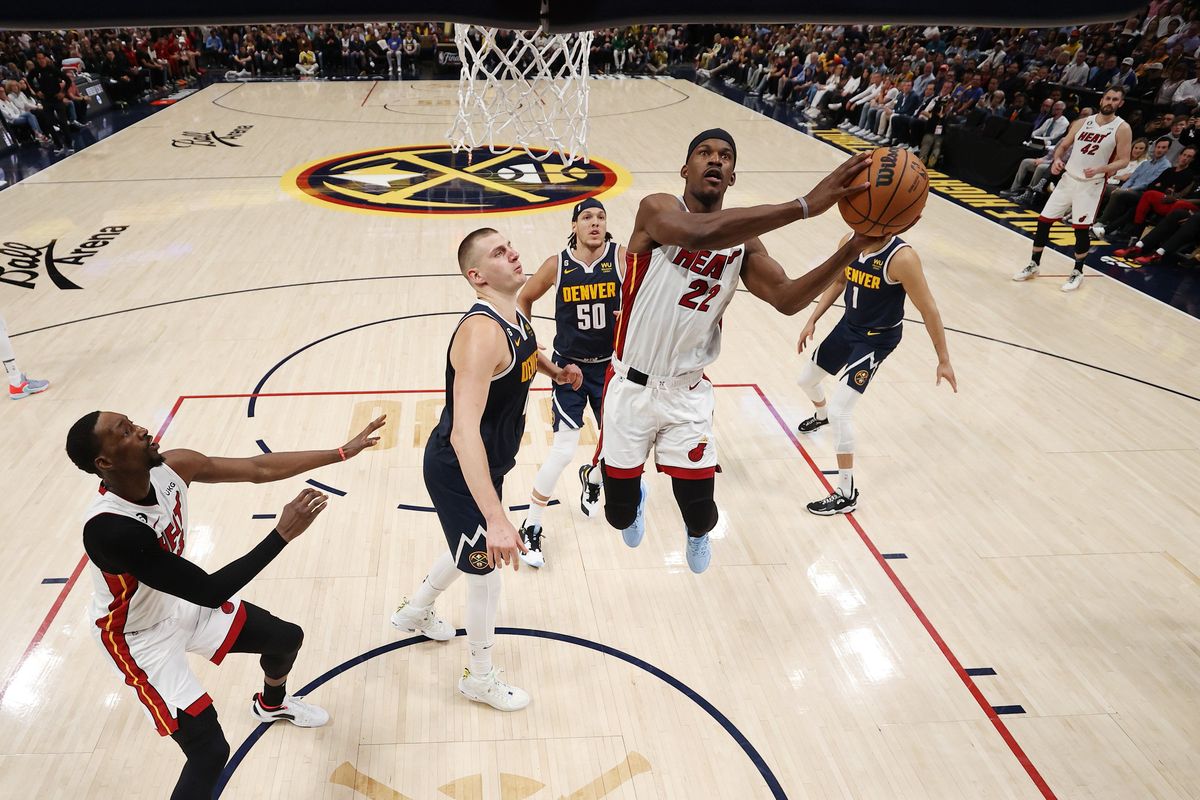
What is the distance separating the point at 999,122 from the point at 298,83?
16971 mm

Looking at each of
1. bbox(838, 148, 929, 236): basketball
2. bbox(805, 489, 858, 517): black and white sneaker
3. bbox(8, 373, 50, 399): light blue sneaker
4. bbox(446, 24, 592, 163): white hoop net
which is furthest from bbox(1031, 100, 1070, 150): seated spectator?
bbox(8, 373, 50, 399): light blue sneaker

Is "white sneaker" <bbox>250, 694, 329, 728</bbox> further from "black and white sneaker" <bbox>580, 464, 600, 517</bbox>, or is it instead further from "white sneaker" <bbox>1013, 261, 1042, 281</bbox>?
"white sneaker" <bbox>1013, 261, 1042, 281</bbox>

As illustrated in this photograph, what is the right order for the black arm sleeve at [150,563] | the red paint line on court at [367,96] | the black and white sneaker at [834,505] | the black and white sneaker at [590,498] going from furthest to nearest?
1. the red paint line on court at [367,96]
2. the black and white sneaker at [834,505]
3. the black and white sneaker at [590,498]
4. the black arm sleeve at [150,563]

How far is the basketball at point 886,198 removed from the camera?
228 cm

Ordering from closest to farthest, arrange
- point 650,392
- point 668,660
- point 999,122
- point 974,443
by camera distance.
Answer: point 650,392
point 668,660
point 974,443
point 999,122

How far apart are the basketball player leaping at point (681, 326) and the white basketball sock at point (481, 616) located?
0.71 meters

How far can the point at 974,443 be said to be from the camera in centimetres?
571

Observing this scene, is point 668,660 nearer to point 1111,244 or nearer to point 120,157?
point 1111,244

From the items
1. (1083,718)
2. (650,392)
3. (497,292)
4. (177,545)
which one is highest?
(497,292)

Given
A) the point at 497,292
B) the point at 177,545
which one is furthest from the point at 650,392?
the point at 177,545

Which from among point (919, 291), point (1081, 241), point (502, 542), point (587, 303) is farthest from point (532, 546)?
point (1081, 241)

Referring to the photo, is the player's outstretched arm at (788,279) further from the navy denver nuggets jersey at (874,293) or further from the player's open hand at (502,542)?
the navy denver nuggets jersey at (874,293)

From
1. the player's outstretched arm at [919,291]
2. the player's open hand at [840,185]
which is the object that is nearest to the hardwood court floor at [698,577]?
the player's outstretched arm at [919,291]

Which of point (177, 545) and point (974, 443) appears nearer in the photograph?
point (177, 545)
